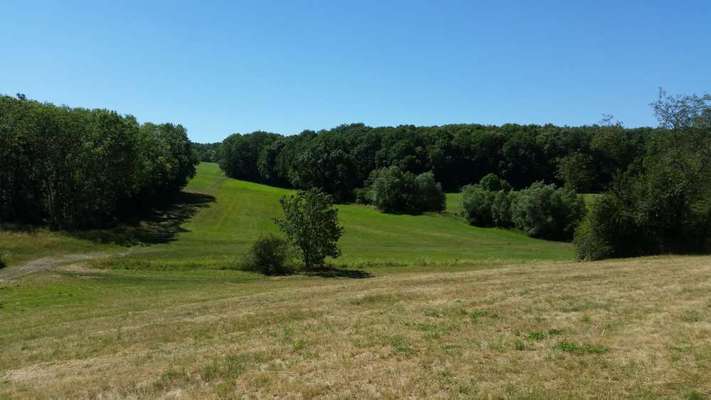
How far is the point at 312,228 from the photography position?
41406mm

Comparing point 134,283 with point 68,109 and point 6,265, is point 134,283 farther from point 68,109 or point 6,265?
point 68,109

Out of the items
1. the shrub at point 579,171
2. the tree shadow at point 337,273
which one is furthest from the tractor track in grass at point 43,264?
the shrub at point 579,171

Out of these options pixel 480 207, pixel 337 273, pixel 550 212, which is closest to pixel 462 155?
pixel 480 207

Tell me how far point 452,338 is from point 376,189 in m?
88.4

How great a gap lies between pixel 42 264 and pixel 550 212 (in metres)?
61.8

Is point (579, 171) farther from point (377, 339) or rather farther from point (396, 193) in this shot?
point (377, 339)

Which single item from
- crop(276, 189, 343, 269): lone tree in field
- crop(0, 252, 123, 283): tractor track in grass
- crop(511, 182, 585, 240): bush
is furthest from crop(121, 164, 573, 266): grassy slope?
crop(276, 189, 343, 269): lone tree in field

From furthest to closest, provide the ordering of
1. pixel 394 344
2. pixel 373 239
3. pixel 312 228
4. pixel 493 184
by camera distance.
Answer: pixel 493 184, pixel 373 239, pixel 312 228, pixel 394 344

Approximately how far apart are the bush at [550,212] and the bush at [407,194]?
2105cm

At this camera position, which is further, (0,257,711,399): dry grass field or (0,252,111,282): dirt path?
(0,252,111,282): dirt path

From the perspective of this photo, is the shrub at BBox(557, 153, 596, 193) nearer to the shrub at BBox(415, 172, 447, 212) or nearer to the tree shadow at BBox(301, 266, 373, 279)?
the shrub at BBox(415, 172, 447, 212)

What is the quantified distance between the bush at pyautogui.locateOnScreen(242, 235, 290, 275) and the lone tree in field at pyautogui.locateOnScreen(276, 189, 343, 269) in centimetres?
158

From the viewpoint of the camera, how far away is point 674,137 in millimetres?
44125

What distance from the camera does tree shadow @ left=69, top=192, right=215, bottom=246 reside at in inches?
2171
